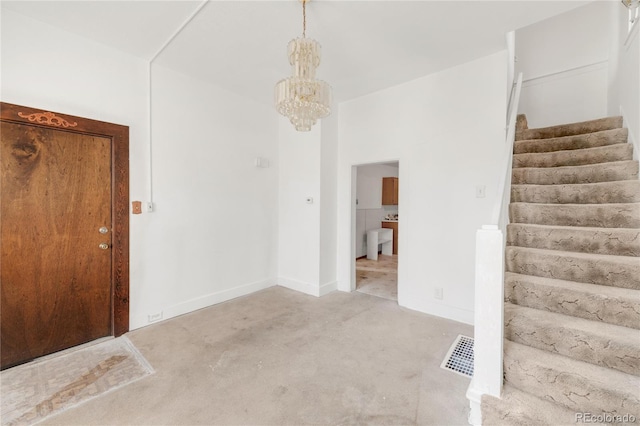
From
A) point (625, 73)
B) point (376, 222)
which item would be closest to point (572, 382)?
point (625, 73)

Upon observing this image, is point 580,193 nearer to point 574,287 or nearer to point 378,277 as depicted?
point 574,287

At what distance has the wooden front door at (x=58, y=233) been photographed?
2.25 meters

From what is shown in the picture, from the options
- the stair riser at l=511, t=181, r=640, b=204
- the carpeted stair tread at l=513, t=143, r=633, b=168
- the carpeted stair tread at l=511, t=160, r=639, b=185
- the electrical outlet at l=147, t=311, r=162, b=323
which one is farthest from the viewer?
the electrical outlet at l=147, t=311, r=162, b=323

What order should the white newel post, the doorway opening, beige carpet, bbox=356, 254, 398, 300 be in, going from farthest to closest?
the doorway opening < beige carpet, bbox=356, 254, 398, 300 < the white newel post

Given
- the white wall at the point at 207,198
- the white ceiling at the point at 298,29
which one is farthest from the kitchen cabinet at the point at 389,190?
the white ceiling at the point at 298,29

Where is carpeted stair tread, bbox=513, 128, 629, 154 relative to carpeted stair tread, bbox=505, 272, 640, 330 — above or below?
above

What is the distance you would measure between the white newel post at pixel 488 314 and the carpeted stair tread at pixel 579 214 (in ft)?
4.54

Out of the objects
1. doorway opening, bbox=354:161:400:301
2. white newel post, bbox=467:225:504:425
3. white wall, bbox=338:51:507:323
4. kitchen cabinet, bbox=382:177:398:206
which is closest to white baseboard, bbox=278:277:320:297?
doorway opening, bbox=354:161:400:301

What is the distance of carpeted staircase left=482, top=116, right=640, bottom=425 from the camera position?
142cm

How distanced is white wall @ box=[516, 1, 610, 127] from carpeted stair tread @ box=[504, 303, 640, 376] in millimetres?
3844

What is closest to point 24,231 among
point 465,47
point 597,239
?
point 465,47

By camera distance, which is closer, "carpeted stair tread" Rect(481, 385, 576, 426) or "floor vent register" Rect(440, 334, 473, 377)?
"carpeted stair tread" Rect(481, 385, 576, 426)

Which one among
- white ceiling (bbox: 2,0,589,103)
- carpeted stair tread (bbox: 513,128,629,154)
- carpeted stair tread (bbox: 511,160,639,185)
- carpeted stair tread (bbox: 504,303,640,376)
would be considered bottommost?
carpeted stair tread (bbox: 504,303,640,376)

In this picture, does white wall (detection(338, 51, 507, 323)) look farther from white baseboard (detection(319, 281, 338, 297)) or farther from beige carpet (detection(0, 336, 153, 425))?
beige carpet (detection(0, 336, 153, 425))
